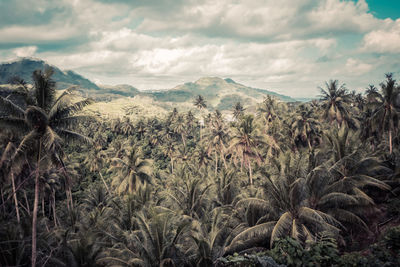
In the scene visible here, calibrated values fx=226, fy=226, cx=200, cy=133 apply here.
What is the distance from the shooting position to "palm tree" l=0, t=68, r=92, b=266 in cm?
1321

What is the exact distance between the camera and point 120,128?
96062mm

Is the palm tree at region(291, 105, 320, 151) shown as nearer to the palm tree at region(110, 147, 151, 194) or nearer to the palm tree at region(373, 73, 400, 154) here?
the palm tree at region(373, 73, 400, 154)

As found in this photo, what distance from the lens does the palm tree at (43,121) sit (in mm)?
13211

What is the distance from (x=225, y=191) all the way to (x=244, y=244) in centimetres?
1118

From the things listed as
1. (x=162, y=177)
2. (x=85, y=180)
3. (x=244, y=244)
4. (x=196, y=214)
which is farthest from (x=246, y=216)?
(x=85, y=180)

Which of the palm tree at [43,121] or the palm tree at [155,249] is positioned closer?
the palm tree at [43,121]

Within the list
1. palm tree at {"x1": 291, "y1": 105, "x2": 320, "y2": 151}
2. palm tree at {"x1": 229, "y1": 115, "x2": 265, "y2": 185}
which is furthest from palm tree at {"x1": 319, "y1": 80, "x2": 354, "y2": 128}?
palm tree at {"x1": 229, "y1": 115, "x2": 265, "y2": 185}

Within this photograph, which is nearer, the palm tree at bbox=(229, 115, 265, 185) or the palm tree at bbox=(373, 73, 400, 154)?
the palm tree at bbox=(373, 73, 400, 154)

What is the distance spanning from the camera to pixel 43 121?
14.0 metres

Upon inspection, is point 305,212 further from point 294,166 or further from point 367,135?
point 367,135

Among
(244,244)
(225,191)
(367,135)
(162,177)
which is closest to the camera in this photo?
(244,244)

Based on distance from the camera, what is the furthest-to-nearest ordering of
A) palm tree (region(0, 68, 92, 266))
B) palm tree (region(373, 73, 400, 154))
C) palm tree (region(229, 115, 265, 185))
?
palm tree (region(229, 115, 265, 185))
palm tree (region(373, 73, 400, 154))
palm tree (region(0, 68, 92, 266))

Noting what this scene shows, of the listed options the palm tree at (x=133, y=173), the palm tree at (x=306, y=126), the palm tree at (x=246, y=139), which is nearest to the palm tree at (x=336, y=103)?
the palm tree at (x=306, y=126)

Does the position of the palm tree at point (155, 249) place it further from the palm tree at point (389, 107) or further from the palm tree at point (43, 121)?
the palm tree at point (389, 107)
